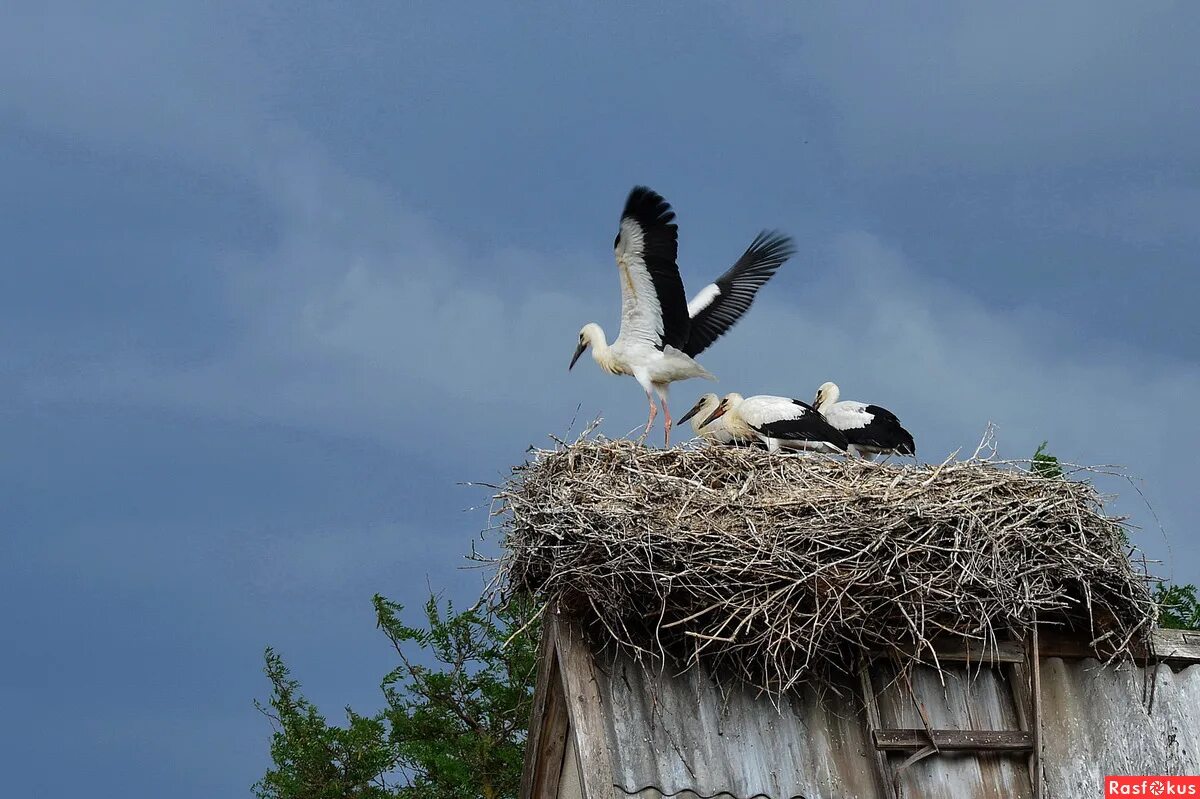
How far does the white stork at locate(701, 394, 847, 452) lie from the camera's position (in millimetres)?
9172

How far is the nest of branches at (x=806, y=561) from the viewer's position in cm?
636

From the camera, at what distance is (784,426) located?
9.22 metres

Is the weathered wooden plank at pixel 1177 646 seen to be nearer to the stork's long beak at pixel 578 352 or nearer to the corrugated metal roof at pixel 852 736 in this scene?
the corrugated metal roof at pixel 852 736

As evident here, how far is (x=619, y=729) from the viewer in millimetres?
6574

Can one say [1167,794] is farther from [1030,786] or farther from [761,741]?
[761,741]

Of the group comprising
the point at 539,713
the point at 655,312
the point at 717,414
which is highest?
the point at 655,312

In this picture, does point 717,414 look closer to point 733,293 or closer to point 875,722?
point 733,293

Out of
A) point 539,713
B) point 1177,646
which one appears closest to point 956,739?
point 1177,646

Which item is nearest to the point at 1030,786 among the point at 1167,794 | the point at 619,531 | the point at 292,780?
the point at 1167,794

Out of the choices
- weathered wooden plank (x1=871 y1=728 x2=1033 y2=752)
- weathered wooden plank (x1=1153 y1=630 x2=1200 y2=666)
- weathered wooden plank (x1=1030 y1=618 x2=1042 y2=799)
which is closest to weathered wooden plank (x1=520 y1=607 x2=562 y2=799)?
weathered wooden plank (x1=871 y1=728 x2=1033 y2=752)

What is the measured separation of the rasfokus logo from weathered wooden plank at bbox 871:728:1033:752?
21.9 inches

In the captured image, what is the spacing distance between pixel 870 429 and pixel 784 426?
32.9 inches

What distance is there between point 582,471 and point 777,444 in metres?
2.52

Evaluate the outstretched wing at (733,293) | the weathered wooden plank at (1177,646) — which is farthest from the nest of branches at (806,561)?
the outstretched wing at (733,293)
